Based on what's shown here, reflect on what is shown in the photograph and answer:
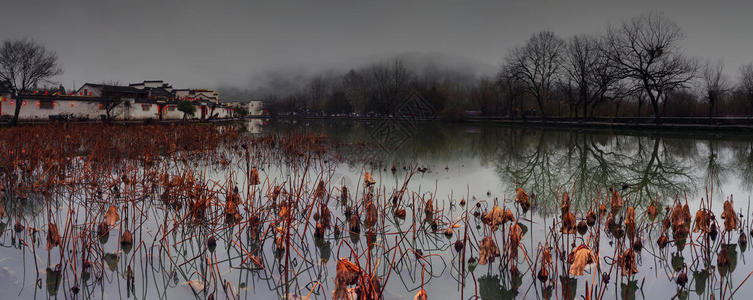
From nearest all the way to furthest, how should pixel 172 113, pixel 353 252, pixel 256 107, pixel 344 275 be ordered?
pixel 344 275 → pixel 353 252 → pixel 172 113 → pixel 256 107

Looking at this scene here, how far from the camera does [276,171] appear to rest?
11.1 metres

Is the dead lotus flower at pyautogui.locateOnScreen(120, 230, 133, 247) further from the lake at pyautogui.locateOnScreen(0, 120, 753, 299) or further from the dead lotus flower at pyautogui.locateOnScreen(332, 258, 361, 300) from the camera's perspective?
the dead lotus flower at pyautogui.locateOnScreen(332, 258, 361, 300)

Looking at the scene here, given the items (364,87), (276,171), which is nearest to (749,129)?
(276,171)

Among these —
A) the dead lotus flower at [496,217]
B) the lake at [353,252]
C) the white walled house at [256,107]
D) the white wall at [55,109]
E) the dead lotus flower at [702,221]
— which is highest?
the white walled house at [256,107]

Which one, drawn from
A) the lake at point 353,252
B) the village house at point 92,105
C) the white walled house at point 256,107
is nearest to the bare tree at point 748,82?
the lake at point 353,252

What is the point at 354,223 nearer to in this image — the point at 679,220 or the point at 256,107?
the point at 679,220

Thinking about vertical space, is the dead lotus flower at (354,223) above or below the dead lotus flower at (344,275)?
below

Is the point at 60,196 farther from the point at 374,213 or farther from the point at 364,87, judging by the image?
the point at 364,87

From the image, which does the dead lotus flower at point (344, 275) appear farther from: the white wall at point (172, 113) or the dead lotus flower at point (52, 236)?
the white wall at point (172, 113)

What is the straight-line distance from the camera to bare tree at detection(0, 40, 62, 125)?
38.8 m

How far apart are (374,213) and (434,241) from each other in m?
0.90

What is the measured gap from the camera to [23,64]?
129 ft

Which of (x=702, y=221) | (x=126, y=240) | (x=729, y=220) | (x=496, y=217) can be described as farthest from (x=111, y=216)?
(x=729, y=220)

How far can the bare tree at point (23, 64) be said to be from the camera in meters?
38.8
